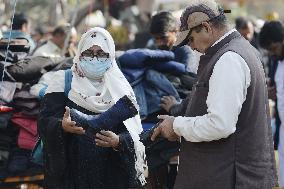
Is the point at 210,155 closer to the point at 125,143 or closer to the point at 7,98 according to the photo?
the point at 125,143

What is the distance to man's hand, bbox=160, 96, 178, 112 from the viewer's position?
546 cm

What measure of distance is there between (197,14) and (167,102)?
1.86 metres

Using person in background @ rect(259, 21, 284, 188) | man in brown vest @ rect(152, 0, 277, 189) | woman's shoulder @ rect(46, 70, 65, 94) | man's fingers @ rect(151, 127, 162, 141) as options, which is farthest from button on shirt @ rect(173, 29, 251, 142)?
person in background @ rect(259, 21, 284, 188)

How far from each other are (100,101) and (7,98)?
1.39 meters

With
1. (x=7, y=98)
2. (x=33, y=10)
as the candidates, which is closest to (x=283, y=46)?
(x=7, y=98)

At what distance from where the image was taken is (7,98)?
5.59 meters

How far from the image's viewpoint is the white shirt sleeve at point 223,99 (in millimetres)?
3455

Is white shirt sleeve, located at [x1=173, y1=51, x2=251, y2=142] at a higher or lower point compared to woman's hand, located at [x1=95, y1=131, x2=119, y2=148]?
higher

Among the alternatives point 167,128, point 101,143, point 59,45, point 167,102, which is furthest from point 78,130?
point 59,45

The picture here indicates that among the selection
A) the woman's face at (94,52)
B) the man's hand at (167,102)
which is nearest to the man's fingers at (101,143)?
the woman's face at (94,52)

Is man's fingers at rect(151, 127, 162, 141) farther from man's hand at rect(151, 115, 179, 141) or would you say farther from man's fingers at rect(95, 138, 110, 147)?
man's fingers at rect(95, 138, 110, 147)

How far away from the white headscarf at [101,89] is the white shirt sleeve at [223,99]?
982 millimetres

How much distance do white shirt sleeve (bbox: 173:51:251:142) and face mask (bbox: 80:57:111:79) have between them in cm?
113

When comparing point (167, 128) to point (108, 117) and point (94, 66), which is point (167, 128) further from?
point (94, 66)
